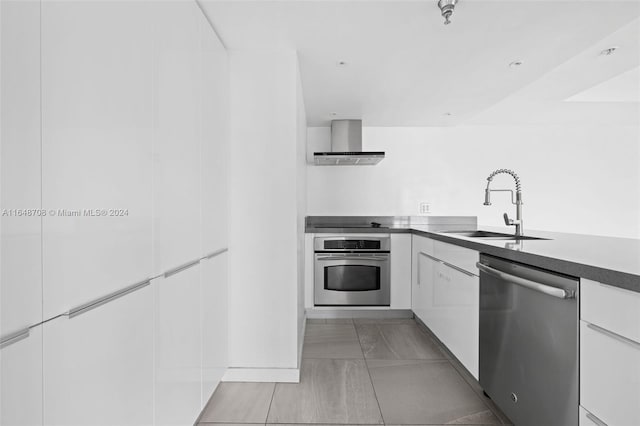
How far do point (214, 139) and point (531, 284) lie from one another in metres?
1.73

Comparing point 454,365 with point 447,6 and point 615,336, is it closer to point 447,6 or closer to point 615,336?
point 615,336

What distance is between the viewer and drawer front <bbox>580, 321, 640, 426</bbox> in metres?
1.07

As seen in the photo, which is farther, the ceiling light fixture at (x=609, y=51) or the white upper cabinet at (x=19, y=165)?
the ceiling light fixture at (x=609, y=51)

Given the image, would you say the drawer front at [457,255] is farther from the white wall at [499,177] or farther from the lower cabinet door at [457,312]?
the white wall at [499,177]

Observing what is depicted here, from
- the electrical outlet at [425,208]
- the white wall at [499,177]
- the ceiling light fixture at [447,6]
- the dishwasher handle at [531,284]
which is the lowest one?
the dishwasher handle at [531,284]

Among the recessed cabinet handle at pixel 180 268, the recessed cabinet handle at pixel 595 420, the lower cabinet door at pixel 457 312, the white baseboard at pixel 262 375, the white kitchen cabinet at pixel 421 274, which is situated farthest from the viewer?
the white kitchen cabinet at pixel 421 274

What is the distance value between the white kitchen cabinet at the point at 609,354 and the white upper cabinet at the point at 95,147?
1.51 m

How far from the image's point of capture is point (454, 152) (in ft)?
15.0

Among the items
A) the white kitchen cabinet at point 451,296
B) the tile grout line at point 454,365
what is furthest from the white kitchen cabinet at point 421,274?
the tile grout line at point 454,365

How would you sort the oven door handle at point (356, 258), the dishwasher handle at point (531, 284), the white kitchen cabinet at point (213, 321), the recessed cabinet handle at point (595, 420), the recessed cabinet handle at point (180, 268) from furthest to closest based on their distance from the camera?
the oven door handle at point (356, 258)
the white kitchen cabinet at point (213, 321)
the recessed cabinet handle at point (180, 268)
the dishwasher handle at point (531, 284)
the recessed cabinet handle at point (595, 420)

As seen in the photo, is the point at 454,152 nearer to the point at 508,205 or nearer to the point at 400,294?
the point at 508,205

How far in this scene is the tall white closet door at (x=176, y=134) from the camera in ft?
4.50

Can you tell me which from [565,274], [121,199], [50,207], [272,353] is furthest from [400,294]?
[50,207]

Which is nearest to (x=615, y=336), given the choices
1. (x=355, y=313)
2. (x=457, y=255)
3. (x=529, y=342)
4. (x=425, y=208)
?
(x=529, y=342)
